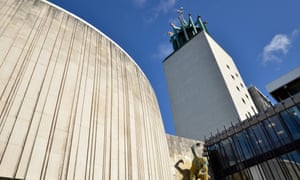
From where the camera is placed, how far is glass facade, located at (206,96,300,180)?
40.1 feet

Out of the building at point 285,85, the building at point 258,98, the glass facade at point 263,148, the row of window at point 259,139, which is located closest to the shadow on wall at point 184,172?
the glass facade at point 263,148

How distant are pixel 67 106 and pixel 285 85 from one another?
72.6ft

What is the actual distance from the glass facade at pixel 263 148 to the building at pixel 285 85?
10708mm

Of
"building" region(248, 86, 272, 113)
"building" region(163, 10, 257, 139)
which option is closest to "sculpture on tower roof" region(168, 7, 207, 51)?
"building" region(163, 10, 257, 139)

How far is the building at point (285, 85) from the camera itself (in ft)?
72.4

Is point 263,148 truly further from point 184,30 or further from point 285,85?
point 184,30

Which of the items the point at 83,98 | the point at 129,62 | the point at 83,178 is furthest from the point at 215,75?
the point at 83,178

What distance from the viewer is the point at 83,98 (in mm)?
8344

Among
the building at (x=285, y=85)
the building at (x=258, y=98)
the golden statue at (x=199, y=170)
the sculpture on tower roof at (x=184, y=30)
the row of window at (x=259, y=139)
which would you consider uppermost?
the sculpture on tower roof at (x=184, y=30)

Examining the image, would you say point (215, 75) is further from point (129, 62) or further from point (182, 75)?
point (129, 62)

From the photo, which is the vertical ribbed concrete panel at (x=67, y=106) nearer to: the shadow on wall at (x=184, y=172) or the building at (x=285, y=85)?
the shadow on wall at (x=184, y=172)

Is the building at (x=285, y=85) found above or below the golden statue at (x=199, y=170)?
above

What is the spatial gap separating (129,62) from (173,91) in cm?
1946

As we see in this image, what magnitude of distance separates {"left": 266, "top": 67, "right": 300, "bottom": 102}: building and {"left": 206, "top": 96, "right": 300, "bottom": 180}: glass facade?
35.1ft
